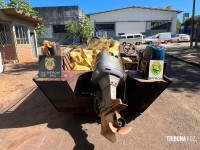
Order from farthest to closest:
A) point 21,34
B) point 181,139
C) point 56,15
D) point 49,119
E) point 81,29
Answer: point 56,15 → point 81,29 → point 21,34 → point 49,119 → point 181,139

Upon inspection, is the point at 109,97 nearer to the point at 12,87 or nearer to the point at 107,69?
the point at 107,69

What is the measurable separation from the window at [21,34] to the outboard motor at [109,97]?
1118 centimetres

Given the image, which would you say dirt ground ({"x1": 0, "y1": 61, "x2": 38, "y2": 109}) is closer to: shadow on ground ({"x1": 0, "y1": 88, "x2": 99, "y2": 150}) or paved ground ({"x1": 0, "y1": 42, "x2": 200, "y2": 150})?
paved ground ({"x1": 0, "y1": 42, "x2": 200, "y2": 150})

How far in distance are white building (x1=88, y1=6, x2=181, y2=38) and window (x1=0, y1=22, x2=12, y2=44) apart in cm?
2735

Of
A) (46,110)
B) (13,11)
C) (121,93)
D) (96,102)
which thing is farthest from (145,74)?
(13,11)

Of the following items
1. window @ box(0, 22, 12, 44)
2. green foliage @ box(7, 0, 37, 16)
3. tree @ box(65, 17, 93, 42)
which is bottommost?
window @ box(0, 22, 12, 44)

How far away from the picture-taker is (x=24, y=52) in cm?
1371

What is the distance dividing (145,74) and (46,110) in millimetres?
2624

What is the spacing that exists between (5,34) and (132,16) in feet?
98.8

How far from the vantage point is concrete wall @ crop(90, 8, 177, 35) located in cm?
3838

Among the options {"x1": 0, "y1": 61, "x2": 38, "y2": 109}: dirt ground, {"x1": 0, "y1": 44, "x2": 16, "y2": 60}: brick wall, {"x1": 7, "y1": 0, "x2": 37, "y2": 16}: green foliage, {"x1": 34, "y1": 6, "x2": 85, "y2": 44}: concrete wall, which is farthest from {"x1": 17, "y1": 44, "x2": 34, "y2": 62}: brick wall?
{"x1": 34, "y1": 6, "x2": 85, "y2": 44}: concrete wall

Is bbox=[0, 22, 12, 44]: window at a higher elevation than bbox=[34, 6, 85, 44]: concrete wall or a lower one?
lower

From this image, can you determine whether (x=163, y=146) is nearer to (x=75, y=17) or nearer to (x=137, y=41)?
(x=137, y=41)

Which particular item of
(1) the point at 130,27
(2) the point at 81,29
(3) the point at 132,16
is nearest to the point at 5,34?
(2) the point at 81,29
